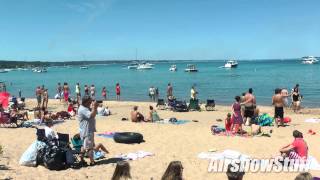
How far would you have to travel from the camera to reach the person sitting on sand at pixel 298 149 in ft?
32.0

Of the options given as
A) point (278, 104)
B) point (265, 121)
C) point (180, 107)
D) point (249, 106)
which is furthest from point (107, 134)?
point (180, 107)

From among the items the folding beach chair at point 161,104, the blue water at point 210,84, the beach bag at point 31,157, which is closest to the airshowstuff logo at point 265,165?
the beach bag at point 31,157

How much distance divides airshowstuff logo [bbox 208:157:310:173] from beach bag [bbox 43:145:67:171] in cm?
348

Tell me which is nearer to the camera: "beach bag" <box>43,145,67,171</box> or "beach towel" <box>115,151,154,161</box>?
"beach bag" <box>43,145,67,171</box>

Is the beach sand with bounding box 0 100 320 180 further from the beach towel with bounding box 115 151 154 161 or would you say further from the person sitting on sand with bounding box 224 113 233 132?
the person sitting on sand with bounding box 224 113 233 132

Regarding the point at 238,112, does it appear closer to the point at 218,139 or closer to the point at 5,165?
the point at 218,139

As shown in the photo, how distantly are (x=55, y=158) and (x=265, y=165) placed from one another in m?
5.02

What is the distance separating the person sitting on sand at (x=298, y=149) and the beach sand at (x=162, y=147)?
42 cm

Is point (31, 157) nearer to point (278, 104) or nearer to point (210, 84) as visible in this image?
point (278, 104)

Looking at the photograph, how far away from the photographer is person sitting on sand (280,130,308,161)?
9.74 metres

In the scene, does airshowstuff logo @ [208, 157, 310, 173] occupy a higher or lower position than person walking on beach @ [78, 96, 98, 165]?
lower

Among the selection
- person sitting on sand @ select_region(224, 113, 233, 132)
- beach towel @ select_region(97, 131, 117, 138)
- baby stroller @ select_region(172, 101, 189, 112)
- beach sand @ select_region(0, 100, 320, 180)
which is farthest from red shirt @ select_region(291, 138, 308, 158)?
baby stroller @ select_region(172, 101, 189, 112)

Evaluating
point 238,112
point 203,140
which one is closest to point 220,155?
point 203,140

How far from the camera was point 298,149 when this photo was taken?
977 centimetres
